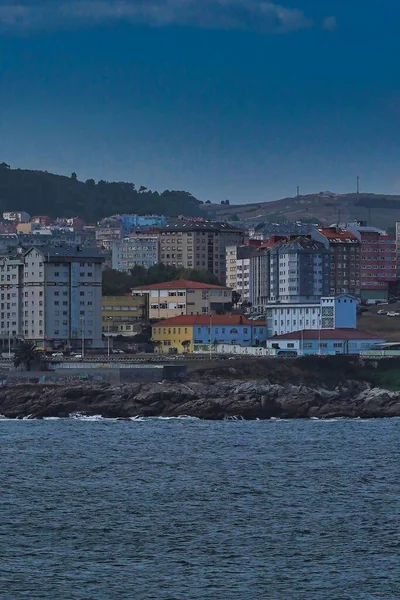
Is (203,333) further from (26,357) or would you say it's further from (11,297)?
(26,357)

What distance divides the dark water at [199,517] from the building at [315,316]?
5626 centimetres

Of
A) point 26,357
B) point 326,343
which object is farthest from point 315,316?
point 26,357

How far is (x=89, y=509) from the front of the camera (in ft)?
188

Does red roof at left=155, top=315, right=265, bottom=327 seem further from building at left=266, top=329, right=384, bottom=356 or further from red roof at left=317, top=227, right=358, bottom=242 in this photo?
red roof at left=317, top=227, right=358, bottom=242

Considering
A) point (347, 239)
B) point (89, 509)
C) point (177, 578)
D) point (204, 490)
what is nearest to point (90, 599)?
point (177, 578)

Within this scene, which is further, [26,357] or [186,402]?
[26,357]

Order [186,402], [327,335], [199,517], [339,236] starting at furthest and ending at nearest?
[339,236]
[327,335]
[186,402]
[199,517]

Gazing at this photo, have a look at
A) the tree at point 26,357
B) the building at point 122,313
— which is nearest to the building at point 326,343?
the tree at point 26,357

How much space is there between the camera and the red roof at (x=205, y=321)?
14300cm

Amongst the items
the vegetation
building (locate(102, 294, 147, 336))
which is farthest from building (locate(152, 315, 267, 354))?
the vegetation

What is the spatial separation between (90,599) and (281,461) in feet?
109

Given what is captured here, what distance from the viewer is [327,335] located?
135250mm

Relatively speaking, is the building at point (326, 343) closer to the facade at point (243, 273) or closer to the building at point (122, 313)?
the building at point (122, 313)

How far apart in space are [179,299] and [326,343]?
98.6 ft
